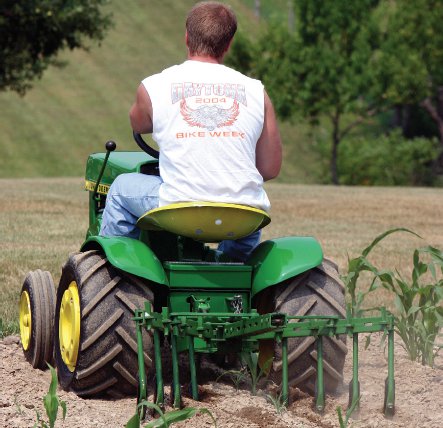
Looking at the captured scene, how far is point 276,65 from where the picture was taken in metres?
44.1

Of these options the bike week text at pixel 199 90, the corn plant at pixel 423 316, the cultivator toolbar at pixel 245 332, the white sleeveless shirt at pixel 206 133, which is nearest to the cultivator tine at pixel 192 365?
the cultivator toolbar at pixel 245 332

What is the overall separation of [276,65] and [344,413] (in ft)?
132

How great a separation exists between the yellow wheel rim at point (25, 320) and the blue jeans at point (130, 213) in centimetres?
82

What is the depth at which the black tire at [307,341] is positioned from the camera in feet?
15.6

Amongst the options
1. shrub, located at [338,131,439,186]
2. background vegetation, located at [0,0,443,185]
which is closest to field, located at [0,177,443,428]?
shrub, located at [338,131,439,186]

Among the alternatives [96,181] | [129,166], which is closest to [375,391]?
[129,166]

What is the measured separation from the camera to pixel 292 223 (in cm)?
1527

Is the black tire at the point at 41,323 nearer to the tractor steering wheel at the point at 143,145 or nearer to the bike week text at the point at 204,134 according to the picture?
the tractor steering wheel at the point at 143,145

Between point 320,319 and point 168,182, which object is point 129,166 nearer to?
point 168,182

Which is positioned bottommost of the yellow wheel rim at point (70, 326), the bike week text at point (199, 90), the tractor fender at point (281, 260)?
the yellow wheel rim at point (70, 326)

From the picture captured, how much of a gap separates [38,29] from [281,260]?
20.5m

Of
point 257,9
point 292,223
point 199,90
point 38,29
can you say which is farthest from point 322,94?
point 199,90

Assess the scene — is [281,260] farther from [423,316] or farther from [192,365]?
[423,316]

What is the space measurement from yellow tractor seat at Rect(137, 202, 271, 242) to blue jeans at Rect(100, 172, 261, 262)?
0.21 m
